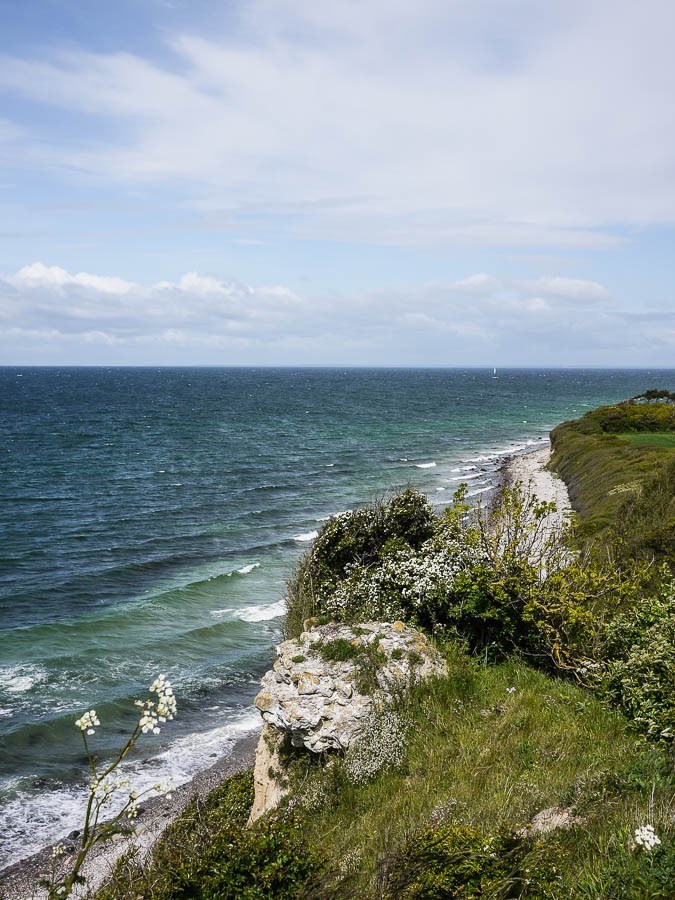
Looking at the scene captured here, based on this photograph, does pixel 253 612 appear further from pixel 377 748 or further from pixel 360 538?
pixel 377 748

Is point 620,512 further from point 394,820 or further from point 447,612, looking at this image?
point 394,820

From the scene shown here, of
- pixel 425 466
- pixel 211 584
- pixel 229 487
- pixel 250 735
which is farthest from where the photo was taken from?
pixel 425 466

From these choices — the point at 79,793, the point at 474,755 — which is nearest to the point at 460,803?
the point at 474,755

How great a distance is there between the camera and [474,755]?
9.11 meters

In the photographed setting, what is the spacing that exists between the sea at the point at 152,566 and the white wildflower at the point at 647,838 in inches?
559

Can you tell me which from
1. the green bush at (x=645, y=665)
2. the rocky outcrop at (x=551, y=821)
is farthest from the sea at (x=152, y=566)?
the rocky outcrop at (x=551, y=821)

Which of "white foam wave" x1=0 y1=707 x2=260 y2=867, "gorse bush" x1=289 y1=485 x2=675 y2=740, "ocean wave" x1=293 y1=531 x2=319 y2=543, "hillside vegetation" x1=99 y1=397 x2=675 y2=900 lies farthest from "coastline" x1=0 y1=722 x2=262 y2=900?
"ocean wave" x1=293 y1=531 x2=319 y2=543

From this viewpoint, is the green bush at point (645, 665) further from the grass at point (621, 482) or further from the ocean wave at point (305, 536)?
the ocean wave at point (305, 536)

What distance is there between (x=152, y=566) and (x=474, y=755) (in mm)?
27116

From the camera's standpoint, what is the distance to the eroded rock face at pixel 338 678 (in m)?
10.9

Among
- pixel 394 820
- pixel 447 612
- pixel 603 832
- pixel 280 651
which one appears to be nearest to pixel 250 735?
pixel 280 651

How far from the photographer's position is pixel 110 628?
2572cm

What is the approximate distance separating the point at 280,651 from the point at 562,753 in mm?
5873

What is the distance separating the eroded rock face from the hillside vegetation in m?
0.36
